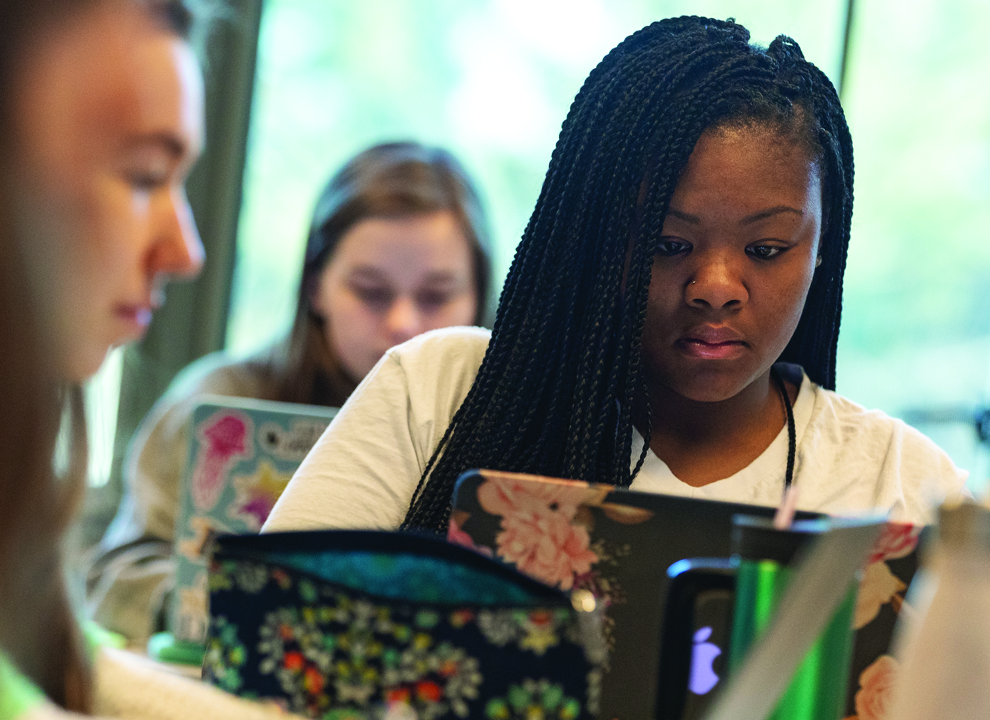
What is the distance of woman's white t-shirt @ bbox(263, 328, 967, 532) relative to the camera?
0.90 metres

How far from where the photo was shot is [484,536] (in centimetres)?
59

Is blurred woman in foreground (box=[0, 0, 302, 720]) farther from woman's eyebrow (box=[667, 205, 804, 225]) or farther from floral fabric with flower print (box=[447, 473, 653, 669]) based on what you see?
woman's eyebrow (box=[667, 205, 804, 225])

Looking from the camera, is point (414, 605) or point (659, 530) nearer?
point (414, 605)

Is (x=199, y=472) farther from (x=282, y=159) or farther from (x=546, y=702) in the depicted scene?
(x=282, y=159)

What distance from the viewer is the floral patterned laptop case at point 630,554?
59 cm

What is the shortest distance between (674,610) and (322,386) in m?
1.38

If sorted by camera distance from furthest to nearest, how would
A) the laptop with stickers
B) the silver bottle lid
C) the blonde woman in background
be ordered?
1. the blonde woman in background
2. the laptop with stickers
3. the silver bottle lid

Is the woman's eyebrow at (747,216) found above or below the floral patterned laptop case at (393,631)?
above

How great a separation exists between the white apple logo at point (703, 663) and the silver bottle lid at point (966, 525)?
186mm

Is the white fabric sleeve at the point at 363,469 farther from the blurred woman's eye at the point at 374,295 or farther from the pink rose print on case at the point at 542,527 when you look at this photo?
the blurred woman's eye at the point at 374,295

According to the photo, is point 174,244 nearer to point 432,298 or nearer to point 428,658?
point 428,658

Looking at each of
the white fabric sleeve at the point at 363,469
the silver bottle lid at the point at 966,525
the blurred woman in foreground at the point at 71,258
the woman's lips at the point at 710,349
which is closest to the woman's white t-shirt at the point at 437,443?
the white fabric sleeve at the point at 363,469

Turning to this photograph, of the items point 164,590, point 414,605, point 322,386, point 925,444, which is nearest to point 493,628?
point 414,605

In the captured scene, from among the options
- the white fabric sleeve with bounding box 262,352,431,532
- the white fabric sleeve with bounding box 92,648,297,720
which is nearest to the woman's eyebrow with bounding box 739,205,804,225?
the white fabric sleeve with bounding box 262,352,431,532
